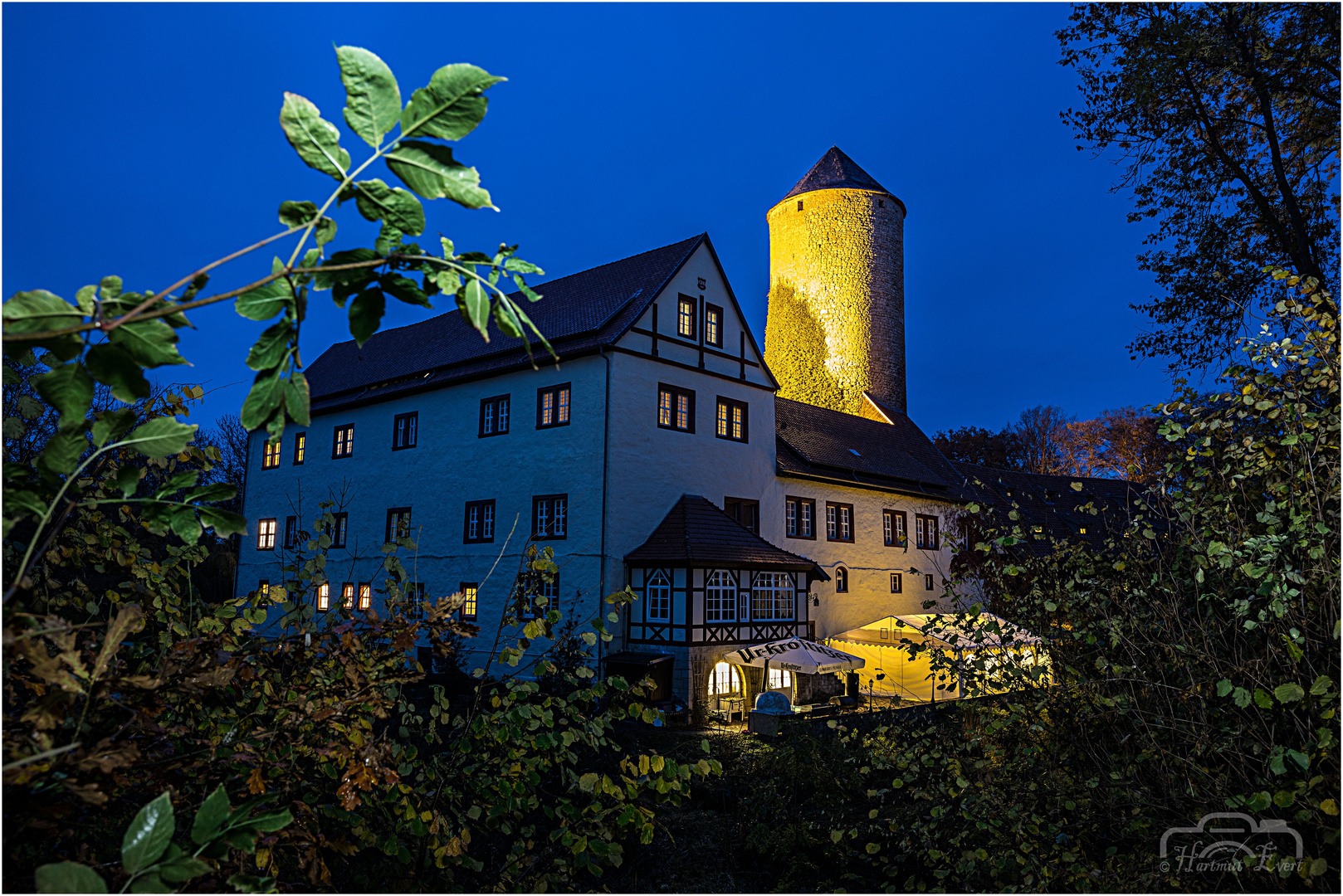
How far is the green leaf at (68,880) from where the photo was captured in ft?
3.86

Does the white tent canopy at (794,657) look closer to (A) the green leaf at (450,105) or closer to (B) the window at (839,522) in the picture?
(B) the window at (839,522)

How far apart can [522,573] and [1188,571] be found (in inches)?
150

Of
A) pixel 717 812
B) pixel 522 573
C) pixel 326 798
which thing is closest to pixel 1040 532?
pixel 522 573

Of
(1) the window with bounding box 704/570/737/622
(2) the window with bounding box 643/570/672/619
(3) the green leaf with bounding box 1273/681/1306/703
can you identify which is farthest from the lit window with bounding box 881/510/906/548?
(3) the green leaf with bounding box 1273/681/1306/703

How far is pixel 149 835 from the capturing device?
1.27m

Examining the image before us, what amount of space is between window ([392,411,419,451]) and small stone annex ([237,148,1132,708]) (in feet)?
0.32

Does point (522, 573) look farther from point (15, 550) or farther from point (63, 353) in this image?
point (63, 353)

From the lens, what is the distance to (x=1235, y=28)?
438 inches

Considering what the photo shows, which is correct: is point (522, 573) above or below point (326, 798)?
above

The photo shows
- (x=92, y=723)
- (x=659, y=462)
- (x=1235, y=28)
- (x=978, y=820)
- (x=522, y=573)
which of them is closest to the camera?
(x=92, y=723)

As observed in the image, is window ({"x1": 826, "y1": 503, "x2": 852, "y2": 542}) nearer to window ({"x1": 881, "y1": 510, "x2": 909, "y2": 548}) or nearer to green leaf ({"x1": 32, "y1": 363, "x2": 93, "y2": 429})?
window ({"x1": 881, "y1": 510, "x2": 909, "y2": 548})

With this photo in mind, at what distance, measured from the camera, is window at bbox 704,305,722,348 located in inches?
906

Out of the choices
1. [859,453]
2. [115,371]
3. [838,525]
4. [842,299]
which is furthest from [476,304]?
[842,299]

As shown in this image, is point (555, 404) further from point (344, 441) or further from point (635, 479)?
point (344, 441)
